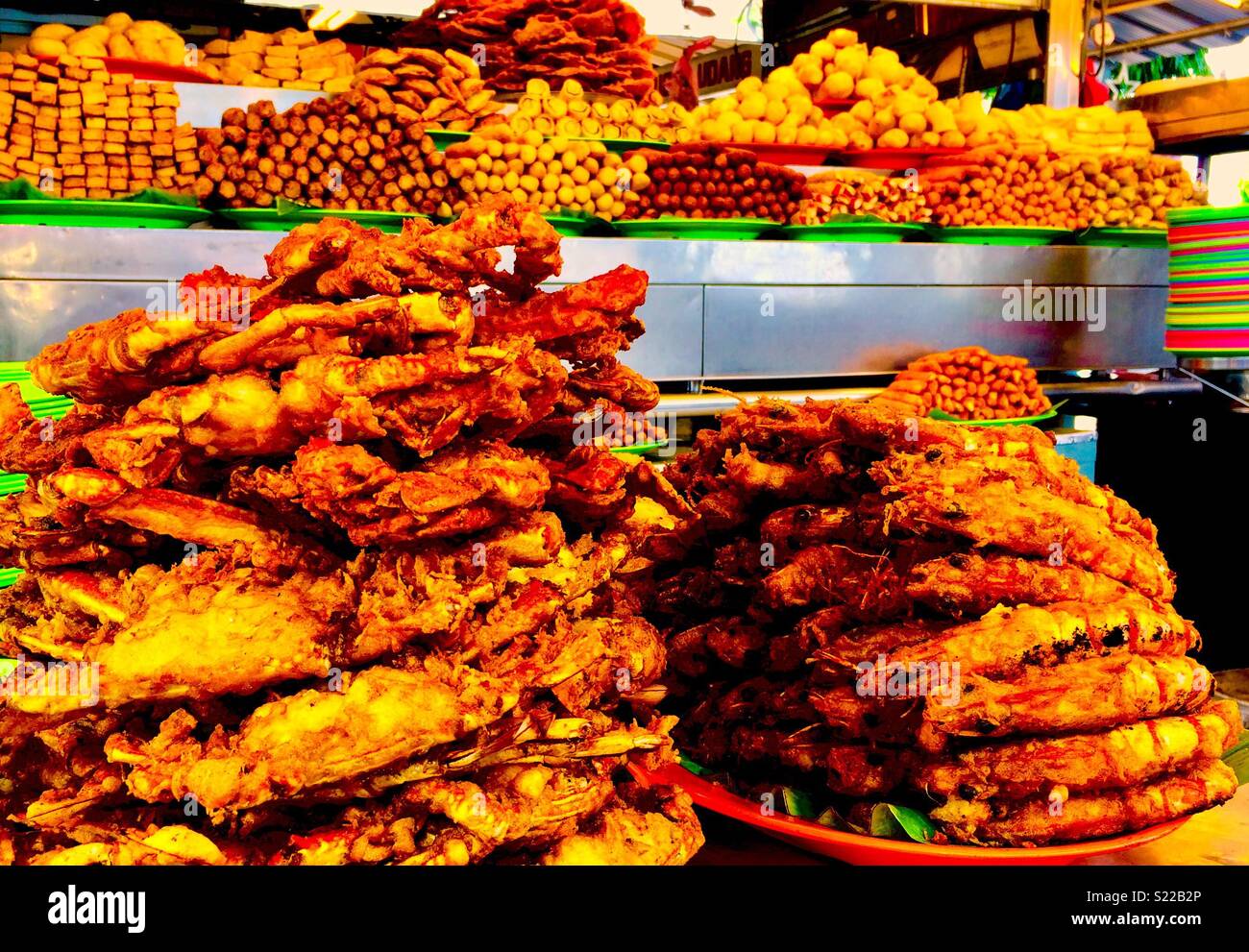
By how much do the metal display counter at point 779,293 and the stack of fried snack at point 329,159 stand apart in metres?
0.32

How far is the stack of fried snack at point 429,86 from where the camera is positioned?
4.87 meters

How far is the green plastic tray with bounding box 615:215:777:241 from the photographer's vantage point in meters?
4.71

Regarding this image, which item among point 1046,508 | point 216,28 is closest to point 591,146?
point 216,28

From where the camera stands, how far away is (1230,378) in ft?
13.9

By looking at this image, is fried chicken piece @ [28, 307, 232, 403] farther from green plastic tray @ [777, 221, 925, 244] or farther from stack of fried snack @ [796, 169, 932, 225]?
stack of fried snack @ [796, 169, 932, 225]

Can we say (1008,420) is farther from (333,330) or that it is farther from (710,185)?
(333,330)

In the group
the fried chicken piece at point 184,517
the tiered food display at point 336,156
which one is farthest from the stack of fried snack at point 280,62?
the fried chicken piece at point 184,517

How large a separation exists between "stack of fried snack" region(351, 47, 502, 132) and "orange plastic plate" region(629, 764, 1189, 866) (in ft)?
13.3

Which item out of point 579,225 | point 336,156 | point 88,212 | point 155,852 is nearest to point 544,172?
point 579,225

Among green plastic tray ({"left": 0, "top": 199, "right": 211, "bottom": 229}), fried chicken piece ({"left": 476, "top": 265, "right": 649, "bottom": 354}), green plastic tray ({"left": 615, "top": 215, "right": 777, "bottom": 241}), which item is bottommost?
fried chicken piece ({"left": 476, "top": 265, "right": 649, "bottom": 354})

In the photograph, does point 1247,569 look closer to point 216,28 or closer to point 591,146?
point 591,146

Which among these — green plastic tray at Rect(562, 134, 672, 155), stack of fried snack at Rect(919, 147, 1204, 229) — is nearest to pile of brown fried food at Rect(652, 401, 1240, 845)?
green plastic tray at Rect(562, 134, 672, 155)

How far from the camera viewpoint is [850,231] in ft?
16.7

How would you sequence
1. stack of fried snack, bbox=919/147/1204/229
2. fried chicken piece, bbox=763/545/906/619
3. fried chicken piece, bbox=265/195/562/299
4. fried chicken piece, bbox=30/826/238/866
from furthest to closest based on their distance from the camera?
stack of fried snack, bbox=919/147/1204/229
fried chicken piece, bbox=763/545/906/619
fried chicken piece, bbox=265/195/562/299
fried chicken piece, bbox=30/826/238/866
